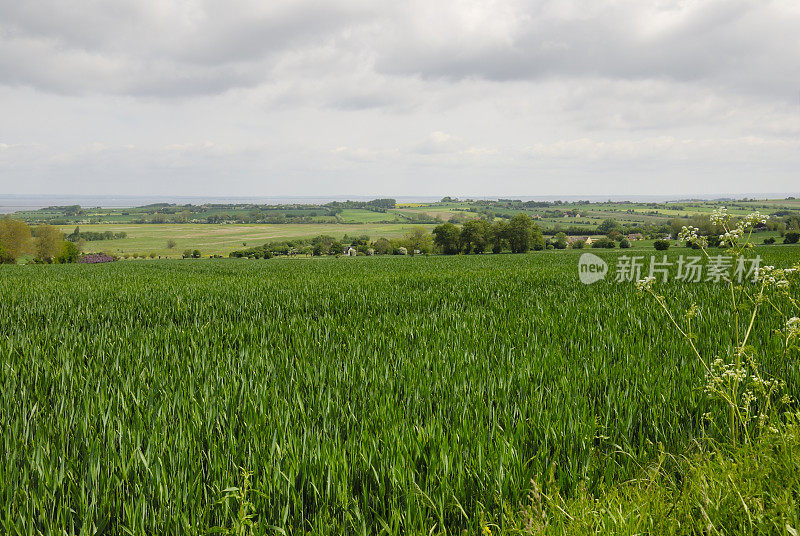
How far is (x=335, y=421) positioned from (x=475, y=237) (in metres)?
70.4

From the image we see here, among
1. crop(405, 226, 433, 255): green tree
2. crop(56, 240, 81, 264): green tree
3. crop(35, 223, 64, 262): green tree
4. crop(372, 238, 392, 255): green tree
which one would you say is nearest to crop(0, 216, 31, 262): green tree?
crop(35, 223, 64, 262): green tree

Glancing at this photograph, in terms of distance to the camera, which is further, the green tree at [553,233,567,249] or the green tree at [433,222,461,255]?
the green tree at [553,233,567,249]

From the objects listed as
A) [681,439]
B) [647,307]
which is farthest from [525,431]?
[647,307]

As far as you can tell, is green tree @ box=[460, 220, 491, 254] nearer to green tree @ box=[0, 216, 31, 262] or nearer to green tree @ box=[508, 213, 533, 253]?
green tree @ box=[508, 213, 533, 253]

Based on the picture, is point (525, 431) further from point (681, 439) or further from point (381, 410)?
point (681, 439)

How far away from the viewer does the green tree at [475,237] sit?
71.9 meters

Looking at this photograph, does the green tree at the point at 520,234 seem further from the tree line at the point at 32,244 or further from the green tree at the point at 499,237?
the tree line at the point at 32,244

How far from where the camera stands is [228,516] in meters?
2.11

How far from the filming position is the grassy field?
7.13 feet

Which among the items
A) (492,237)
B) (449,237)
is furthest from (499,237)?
(449,237)

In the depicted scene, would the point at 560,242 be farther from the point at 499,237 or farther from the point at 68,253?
the point at 68,253

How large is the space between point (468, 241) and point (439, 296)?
63.9m

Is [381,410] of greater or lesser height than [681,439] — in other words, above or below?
above

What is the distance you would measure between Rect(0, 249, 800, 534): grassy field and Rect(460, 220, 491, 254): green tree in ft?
217
